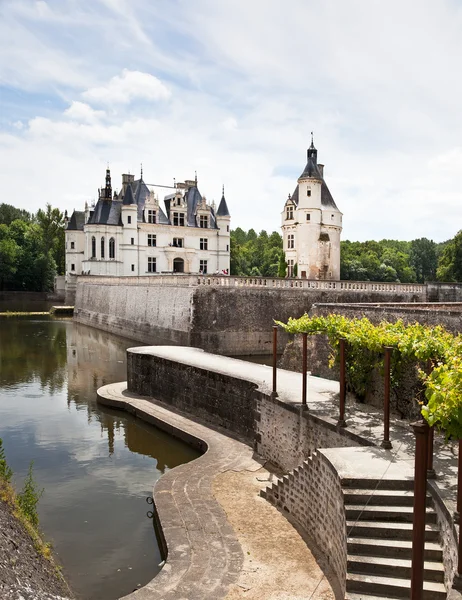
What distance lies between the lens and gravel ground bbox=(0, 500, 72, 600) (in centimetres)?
530

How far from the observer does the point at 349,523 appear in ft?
20.5

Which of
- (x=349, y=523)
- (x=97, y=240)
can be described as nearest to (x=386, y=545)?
(x=349, y=523)

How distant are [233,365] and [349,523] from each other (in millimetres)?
8807

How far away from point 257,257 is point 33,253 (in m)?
35.1

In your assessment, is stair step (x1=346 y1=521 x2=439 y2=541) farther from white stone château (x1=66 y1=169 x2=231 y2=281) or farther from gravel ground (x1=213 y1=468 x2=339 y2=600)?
white stone château (x1=66 y1=169 x2=231 y2=281)

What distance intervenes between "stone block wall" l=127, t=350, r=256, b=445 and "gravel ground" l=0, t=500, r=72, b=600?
5.71 m

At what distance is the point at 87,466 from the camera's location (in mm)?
11188

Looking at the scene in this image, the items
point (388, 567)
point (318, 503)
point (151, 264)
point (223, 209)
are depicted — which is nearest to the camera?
point (388, 567)

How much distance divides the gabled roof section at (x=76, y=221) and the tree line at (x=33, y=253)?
5.70 meters

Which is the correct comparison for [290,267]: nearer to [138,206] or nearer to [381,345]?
[138,206]

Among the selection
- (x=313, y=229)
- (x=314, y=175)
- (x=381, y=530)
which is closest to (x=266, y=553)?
(x=381, y=530)

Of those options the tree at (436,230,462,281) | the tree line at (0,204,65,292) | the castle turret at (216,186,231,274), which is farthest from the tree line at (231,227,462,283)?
the tree line at (0,204,65,292)

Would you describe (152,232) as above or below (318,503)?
above

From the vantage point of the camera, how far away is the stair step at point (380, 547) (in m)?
5.86
